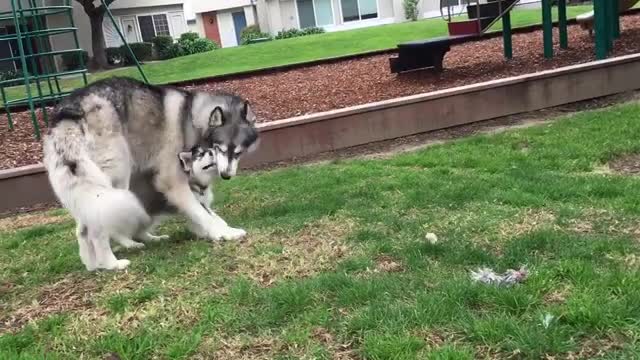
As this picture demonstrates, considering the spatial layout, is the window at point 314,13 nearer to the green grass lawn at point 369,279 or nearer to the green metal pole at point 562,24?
the green metal pole at point 562,24

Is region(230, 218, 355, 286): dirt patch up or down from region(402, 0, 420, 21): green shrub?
down

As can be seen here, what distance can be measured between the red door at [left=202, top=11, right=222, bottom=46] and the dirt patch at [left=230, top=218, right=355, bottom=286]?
42.1 metres

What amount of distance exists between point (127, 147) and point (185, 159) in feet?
1.37

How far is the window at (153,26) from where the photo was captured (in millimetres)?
34375

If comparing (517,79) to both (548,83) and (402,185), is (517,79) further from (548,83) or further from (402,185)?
(402,185)

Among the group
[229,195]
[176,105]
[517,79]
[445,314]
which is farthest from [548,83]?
[445,314]

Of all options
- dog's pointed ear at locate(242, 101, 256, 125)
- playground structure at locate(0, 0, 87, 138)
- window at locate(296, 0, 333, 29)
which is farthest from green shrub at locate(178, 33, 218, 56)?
dog's pointed ear at locate(242, 101, 256, 125)

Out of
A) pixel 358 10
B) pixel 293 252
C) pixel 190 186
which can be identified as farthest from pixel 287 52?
pixel 358 10

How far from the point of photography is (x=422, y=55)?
1073 cm

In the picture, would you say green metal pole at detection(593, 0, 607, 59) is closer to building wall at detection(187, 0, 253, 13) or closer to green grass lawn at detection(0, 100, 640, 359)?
green grass lawn at detection(0, 100, 640, 359)

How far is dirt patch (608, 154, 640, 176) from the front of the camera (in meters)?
5.48

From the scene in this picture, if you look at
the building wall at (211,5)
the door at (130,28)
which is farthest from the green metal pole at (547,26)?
the building wall at (211,5)

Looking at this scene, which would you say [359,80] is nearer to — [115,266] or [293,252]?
[293,252]

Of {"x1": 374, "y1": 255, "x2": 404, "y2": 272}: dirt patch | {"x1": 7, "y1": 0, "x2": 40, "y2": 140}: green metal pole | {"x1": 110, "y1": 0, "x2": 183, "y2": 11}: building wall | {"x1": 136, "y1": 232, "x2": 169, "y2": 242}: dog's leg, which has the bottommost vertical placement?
{"x1": 374, "y1": 255, "x2": 404, "y2": 272}: dirt patch
